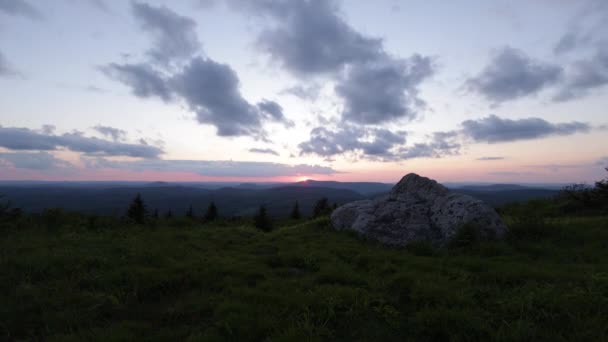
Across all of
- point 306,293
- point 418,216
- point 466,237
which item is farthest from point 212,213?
point 306,293

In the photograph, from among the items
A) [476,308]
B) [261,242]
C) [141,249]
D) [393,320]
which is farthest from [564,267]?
[141,249]

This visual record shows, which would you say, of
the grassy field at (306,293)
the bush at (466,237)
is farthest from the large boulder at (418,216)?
the grassy field at (306,293)

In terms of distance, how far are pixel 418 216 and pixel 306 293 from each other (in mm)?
8960

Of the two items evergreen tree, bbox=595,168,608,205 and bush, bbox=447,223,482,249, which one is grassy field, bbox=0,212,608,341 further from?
evergreen tree, bbox=595,168,608,205

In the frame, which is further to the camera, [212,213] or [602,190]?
[212,213]

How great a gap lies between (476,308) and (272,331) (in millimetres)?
3593

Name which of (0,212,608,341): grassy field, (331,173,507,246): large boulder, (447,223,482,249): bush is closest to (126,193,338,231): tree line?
(331,173,507,246): large boulder

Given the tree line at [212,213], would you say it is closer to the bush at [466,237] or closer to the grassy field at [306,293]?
the grassy field at [306,293]

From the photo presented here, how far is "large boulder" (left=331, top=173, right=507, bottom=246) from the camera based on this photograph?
11008 millimetres

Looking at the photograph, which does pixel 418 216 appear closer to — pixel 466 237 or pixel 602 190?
pixel 466 237

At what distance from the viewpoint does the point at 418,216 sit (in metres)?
12.8

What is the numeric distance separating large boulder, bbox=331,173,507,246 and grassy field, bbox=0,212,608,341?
1.42 m

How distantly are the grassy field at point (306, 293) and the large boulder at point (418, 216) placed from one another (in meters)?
1.42

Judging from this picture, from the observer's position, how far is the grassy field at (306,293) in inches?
167
